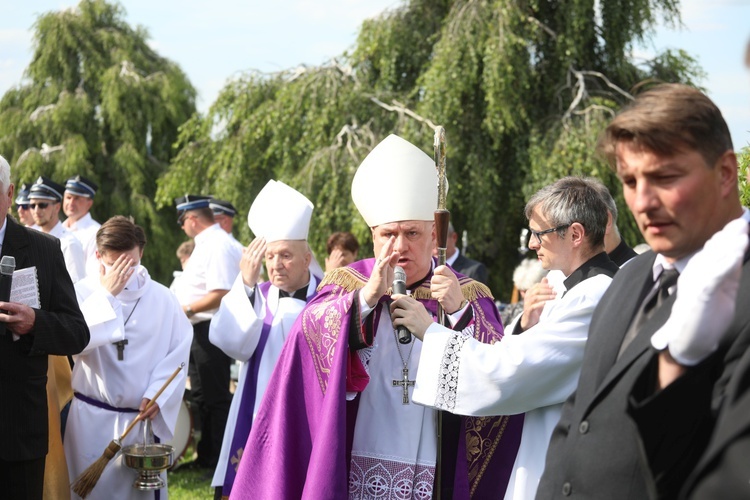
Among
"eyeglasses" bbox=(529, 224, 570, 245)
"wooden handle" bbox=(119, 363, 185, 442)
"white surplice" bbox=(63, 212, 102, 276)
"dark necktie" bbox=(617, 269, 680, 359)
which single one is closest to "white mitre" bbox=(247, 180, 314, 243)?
"wooden handle" bbox=(119, 363, 185, 442)

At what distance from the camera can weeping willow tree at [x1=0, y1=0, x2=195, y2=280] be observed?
2120 cm

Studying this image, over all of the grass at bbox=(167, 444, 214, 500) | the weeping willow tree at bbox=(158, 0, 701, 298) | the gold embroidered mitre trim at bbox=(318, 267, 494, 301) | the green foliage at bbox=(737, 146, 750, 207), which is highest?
the weeping willow tree at bbox=(158, 0, 701, 298)

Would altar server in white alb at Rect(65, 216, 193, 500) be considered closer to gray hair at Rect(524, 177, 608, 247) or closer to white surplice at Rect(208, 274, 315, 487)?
white surplice at Rect(208, 274, 315, 487)

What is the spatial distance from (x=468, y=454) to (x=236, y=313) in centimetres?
236

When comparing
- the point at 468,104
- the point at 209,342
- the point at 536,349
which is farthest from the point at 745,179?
the point at 468,104

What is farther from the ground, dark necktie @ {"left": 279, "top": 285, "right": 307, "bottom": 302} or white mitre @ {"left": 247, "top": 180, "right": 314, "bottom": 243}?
white mitre @ {"left": 247, "top": 180, "right": 314, "bottom": 243}

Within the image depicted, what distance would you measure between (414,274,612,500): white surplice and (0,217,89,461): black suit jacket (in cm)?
200

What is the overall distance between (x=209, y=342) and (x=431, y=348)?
611cm

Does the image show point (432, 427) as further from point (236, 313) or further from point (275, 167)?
point (275, 167)

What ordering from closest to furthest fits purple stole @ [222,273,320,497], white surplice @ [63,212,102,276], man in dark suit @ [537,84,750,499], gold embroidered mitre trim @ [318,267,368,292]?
1. man in dark suit @ [537,84,750,499]
2. gold embroidered mitre trim @ [318,267,368,292]
3. purple stole @ [222,273,320,497]
4. white surplice @ [63,212,102,276]

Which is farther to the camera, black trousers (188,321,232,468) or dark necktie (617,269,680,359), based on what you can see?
black trousers (188,321,232,468)

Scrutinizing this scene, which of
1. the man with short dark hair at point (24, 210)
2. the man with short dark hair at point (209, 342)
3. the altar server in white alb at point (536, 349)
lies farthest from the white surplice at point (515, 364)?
the man with short dark hair at point (24, 210)

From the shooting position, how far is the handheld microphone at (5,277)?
14.4 feet

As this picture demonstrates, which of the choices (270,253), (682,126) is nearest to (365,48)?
(270,253)
